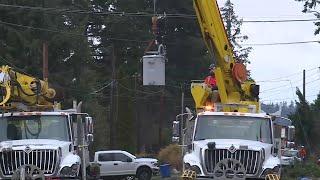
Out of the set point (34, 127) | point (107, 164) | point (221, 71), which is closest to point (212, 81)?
point (221, 71)

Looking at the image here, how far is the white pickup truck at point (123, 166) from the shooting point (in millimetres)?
34688

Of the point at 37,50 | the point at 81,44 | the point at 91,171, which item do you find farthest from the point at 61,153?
the point at 81,44

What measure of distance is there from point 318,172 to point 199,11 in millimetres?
14494

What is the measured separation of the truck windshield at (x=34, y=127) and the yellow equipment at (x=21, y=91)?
2.30 feet

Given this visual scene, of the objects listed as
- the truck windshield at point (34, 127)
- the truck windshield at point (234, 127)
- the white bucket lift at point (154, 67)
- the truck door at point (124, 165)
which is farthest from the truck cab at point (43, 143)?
the truck door at point (124, 165)

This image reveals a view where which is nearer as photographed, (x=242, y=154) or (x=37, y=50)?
(x=242, y=154)

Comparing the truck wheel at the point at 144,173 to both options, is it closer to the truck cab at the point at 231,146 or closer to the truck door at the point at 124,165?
the truck door at the point at 124,165

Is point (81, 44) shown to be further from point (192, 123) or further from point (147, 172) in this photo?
point (192, 123)

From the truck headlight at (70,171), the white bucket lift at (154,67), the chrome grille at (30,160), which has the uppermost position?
the white bucket lift at (154,67)

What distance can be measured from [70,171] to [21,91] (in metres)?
3.59

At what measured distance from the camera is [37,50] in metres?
47.7

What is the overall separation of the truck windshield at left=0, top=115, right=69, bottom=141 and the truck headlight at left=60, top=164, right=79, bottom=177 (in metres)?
1.06

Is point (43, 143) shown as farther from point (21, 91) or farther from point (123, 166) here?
point (123, 166)

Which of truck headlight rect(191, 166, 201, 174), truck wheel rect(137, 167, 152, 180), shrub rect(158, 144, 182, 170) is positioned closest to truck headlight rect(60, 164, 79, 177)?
truck headlight rect(191, 166, 201, 174)
